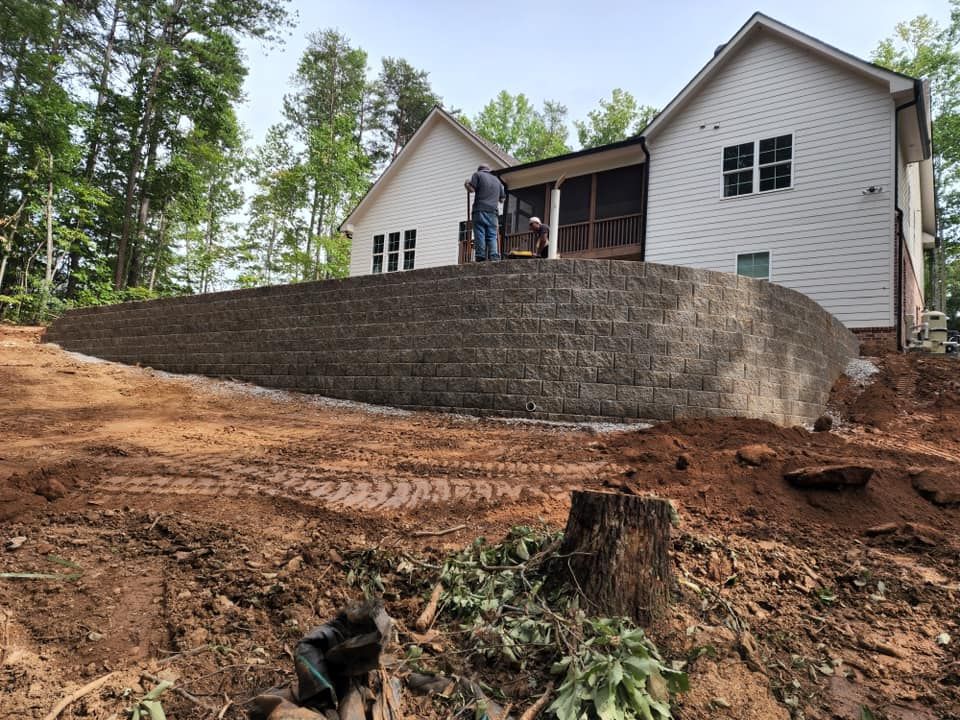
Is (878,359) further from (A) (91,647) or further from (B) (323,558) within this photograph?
(A) (91,647)

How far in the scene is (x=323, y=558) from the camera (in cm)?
257

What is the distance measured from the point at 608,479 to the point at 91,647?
3.41m

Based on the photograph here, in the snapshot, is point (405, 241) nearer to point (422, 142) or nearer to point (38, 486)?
point (422, 142)

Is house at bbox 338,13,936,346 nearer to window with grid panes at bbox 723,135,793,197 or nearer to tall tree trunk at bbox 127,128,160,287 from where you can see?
window with grid panes at bbox 723,135,793,197

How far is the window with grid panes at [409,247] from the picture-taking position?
56.5ft

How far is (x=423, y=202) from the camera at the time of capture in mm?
17203

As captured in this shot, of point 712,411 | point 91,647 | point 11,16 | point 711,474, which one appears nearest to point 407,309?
point 712,411

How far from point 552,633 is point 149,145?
2426cm

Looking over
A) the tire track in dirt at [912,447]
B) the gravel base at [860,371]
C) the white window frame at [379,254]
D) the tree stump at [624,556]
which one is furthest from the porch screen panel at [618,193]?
the tree stump at [624,556]

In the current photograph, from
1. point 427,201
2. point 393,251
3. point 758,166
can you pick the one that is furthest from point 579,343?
point 393,251

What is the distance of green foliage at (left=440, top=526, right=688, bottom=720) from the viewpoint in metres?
1.69

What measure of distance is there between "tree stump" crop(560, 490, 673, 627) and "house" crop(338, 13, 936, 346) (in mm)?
9670

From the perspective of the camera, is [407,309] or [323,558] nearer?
[323,558]

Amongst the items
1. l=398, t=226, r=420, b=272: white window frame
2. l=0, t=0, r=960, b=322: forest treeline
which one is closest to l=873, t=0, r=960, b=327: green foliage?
l=0, t=0, r=960, b=322: forest treeline
